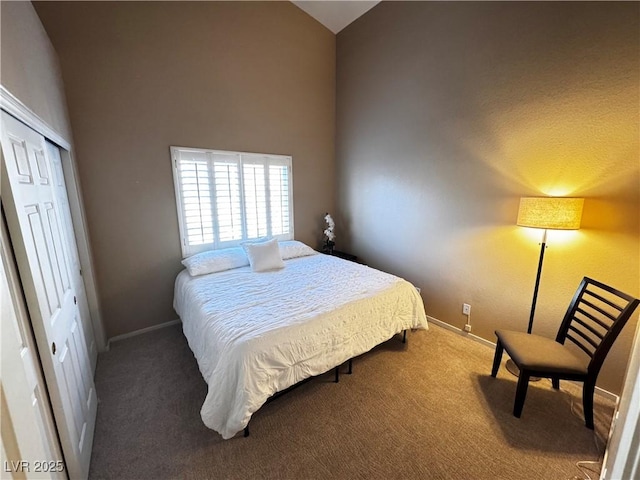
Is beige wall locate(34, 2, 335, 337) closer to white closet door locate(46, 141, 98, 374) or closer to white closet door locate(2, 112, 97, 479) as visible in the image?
white closet door locate(46, 141, 98, 374)

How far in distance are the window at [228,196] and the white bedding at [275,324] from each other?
58 centimetres

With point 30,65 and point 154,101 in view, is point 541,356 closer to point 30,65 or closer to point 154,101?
point 30,65

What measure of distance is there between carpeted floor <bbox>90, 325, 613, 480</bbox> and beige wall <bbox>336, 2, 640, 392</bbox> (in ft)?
2.22

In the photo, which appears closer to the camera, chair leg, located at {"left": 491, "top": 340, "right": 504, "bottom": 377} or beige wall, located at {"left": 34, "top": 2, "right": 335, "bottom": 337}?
chair leg, located at {"left": 491, "top": 340, "right": 504, "bottom": 377}

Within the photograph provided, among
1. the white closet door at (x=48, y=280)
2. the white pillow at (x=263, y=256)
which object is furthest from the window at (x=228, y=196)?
the white closet door at (x=48, y=280)

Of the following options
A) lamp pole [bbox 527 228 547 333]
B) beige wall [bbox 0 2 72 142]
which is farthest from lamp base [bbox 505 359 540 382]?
beige wall [bbox 0 2 72 142]

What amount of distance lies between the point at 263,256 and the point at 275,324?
4.42ft

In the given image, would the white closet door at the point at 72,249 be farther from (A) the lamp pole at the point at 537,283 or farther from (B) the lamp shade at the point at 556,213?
(A) the lamp pole at the point at 537,283

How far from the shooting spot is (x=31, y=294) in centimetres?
113

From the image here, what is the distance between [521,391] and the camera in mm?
1775

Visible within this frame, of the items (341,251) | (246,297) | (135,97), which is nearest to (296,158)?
(341,251)

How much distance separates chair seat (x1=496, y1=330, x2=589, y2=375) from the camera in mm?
1716

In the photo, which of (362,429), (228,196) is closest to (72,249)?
(228,196)

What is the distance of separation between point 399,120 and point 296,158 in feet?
4.78
